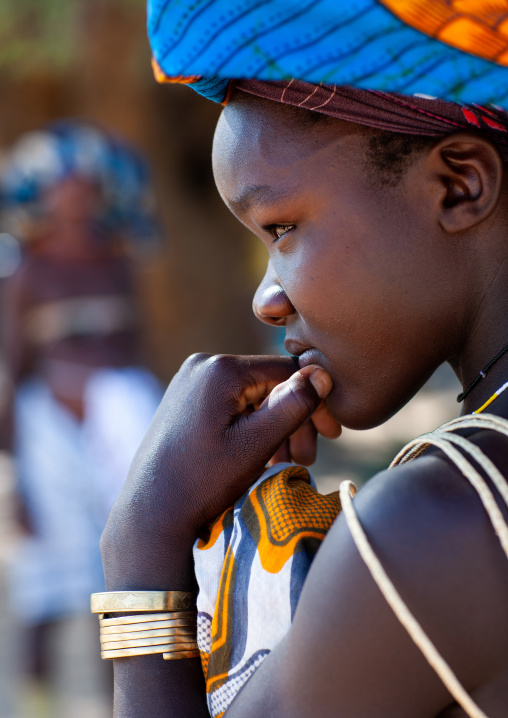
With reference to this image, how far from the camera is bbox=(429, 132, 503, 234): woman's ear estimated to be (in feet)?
4.70

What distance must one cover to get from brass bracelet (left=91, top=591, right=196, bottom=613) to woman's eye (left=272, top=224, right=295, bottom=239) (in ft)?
2.10

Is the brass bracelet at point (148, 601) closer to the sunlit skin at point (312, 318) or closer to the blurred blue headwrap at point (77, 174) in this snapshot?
the sunlit skin at point (312, 318)

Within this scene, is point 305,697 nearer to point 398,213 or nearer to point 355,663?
point 355,663

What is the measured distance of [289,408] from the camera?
153 centimetres

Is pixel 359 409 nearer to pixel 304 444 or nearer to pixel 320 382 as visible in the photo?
pixel 320 382

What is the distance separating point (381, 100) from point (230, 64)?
0.27 m

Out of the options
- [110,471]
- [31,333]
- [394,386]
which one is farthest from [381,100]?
[31,333]

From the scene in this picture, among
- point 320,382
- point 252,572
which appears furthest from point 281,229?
point 252,572

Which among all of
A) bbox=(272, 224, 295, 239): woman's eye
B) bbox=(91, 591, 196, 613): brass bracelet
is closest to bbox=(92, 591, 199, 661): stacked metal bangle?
bbox=(91, 591, 196, 613): brass bracelet

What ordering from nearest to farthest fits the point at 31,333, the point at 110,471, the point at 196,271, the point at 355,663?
the point at 355,663, the point at 110,471, the point at 31,333, the point at 196,271

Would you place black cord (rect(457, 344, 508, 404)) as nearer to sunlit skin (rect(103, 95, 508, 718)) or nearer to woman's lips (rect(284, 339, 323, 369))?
sunlit skin (rect(103, 95, 508, 718))

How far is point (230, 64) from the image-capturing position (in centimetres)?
128

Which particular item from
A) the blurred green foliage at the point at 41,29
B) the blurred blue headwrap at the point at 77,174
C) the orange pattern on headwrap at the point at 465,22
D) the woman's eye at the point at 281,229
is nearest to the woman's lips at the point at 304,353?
the woman's eye at the point at 281,229

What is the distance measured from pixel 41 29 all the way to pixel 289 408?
8.06 metres
